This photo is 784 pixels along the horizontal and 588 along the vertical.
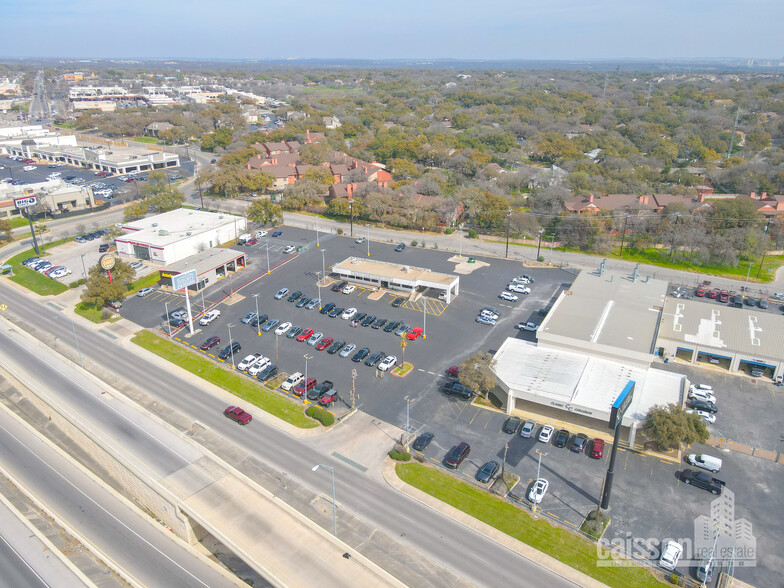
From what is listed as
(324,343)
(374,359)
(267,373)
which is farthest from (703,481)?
(267,373)

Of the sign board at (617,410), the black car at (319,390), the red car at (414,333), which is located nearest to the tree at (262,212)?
the red car at (414,333)

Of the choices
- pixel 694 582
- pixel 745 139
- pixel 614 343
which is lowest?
pixel 694 582

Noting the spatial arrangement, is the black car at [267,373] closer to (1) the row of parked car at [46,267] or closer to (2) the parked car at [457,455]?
(2) the parked car at [457,455]

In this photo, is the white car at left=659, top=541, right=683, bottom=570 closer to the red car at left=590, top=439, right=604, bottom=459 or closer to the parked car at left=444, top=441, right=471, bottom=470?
the red car at left=590, top=439, right=604, bottom=459

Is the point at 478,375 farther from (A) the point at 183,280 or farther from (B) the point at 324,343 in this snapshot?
(A) the point at 183,280

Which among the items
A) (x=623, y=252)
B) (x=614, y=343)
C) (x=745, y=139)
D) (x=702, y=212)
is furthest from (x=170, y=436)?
(x=745, y=139)

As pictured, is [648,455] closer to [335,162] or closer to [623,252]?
[623,252]

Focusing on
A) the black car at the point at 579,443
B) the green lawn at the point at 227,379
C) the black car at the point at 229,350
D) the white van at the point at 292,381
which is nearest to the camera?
the black car at the point at 579,443
